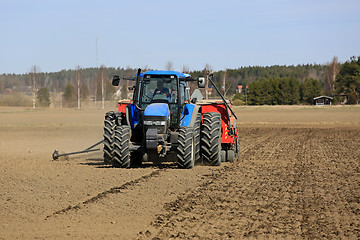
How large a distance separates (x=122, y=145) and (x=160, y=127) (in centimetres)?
101

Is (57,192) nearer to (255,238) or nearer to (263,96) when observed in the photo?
(255,238)

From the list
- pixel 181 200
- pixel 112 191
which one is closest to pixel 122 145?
pixel 112 191

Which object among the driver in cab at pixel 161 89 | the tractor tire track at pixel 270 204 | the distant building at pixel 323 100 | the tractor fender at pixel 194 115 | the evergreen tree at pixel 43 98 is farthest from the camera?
the evergreen tree at pixel 43 98

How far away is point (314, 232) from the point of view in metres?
7.05

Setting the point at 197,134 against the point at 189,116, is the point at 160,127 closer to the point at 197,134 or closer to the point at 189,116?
the point at 189,116

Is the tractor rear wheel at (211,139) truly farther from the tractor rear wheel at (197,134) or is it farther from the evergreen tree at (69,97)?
the evergreen tree at (69,97)

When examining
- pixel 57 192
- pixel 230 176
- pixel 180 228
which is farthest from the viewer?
pixel 230 176

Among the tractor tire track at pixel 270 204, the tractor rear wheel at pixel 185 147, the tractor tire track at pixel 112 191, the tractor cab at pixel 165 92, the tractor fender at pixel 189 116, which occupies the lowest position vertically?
the tractor tire track at pixel 270 204

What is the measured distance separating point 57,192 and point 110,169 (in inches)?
133

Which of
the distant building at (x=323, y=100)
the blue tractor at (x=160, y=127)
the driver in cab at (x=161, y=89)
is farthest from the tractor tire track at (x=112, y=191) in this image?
the distant building at (x=323, y=100)

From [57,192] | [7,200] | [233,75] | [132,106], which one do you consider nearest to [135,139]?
[132,106]

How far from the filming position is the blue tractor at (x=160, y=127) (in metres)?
12.7

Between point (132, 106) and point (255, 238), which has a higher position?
point (132, 106)

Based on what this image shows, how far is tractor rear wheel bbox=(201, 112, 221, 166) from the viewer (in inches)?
536
